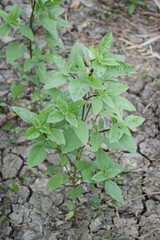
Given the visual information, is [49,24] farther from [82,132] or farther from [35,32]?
[82,132]

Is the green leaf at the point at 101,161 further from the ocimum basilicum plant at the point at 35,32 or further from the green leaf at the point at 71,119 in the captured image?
the ocimum basilicum plant at the point at 35,32

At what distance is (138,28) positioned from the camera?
4484mm

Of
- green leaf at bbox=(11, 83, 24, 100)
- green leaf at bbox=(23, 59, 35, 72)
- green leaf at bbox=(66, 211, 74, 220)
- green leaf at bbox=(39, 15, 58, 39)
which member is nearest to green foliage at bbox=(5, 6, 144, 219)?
green leaf at bbox=(66, 211, 74, 220)

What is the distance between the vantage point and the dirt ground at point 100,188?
2988mm

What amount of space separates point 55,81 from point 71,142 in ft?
1.09

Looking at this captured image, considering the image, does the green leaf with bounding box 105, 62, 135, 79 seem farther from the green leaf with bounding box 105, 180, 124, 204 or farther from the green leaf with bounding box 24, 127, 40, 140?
the green leaf with bounding box 105, 180, 124, 204

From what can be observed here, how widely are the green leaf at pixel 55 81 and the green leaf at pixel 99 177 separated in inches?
21.1

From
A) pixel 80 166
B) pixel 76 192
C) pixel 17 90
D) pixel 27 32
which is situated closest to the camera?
pixel 80 166

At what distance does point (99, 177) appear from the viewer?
266 centimetres

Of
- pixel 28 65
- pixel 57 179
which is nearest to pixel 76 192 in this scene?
pixel 57 179

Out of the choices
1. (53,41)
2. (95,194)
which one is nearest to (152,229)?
(95,194)

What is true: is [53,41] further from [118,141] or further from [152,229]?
[152,229]

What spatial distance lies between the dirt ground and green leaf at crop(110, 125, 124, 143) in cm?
72

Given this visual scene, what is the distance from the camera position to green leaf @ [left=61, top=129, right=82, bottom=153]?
257 centimetres
